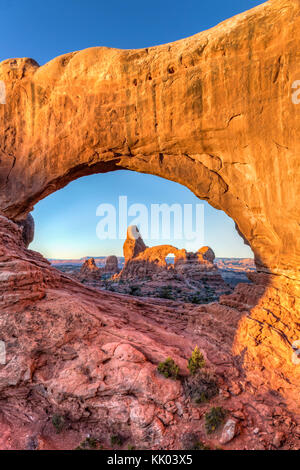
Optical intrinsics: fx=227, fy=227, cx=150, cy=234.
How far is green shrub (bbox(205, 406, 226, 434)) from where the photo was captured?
5773mm

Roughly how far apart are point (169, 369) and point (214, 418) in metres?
1.62

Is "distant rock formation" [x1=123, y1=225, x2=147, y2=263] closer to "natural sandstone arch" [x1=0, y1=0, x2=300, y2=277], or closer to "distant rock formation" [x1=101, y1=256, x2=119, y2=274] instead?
"distant rock formation" [x1=101, y1=256, x2=119, y2=274]

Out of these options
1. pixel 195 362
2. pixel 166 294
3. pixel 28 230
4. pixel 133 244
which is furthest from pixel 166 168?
pixel 133 244

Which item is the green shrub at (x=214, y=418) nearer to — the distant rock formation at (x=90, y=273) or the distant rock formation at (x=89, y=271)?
the distant rock formation at (x=90, y=273)

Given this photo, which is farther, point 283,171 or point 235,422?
point 283,171

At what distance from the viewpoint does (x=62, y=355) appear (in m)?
6.88

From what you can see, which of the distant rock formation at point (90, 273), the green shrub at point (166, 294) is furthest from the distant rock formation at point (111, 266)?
the green shrub at point (166, 294)

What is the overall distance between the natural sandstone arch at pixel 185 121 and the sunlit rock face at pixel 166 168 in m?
0.05

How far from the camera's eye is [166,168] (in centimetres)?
1104

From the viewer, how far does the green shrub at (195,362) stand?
23.1ft
